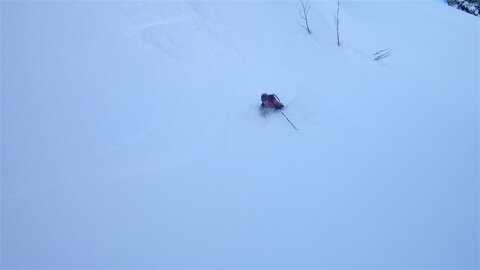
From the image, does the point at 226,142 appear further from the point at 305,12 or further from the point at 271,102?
the point at 305,12

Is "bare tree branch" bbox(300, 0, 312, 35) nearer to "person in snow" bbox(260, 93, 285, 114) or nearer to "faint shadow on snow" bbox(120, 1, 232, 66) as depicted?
"faint shadow on snow" bbox(120, 1, 232, 66)

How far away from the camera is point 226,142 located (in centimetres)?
365

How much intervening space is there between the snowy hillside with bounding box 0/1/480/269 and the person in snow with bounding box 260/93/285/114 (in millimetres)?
188

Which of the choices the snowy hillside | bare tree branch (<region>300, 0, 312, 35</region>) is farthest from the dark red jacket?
bare tree branch (<region>300, 0, 312, 35</region>)

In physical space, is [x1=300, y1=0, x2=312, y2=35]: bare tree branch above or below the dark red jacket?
above

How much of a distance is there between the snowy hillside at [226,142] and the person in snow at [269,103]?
0.19m

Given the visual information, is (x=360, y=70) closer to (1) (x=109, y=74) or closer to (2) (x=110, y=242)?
(1) (x=109, y=74)

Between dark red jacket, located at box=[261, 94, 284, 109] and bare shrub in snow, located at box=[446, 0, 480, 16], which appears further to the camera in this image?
bare shrub in snow, located at box=[446, 0, 480, 16]

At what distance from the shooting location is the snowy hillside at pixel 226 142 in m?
2.87

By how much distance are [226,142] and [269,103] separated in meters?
0.75

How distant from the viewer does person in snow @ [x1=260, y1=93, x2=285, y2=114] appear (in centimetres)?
387

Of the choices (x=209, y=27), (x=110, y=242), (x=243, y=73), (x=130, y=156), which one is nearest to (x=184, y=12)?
(x=209, y=27)

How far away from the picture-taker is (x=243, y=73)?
14.9ft

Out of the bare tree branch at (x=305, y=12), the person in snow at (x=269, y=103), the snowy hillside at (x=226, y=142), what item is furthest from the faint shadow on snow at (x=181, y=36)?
the bare tree branch at (x=305, y=12)
